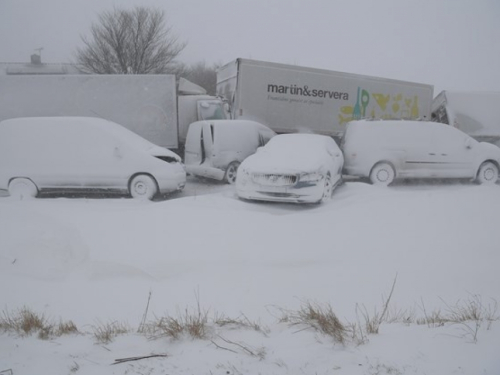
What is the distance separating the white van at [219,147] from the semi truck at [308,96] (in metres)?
2.07

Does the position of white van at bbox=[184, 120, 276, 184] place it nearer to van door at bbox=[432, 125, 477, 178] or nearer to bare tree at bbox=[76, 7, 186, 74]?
van door at bbox=[432, 125, 477, 178]

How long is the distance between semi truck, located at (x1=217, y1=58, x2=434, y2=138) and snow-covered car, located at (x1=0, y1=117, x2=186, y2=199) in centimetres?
505

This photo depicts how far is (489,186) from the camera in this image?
8.96 metres

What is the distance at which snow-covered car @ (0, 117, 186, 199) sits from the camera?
8.05m

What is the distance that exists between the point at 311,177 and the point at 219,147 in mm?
3364

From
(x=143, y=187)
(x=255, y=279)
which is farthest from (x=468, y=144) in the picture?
(x=143, y=187)

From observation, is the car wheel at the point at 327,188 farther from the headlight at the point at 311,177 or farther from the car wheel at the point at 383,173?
the car wheel at the point at 383,173

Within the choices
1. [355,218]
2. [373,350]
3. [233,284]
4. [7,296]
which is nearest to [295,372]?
[373,350]

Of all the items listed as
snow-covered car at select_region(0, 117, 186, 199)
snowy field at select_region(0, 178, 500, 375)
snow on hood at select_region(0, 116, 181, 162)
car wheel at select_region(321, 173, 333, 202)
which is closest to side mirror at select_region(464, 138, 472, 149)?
snowy field at select_region(0, 178, 500, 375)

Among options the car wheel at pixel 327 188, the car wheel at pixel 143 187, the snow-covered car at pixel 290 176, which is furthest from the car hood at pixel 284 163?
the car wheel at pixel 143 187

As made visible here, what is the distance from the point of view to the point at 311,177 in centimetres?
734

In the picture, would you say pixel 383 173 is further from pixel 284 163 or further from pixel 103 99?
pixel 103 99

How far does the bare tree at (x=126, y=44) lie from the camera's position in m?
24.9

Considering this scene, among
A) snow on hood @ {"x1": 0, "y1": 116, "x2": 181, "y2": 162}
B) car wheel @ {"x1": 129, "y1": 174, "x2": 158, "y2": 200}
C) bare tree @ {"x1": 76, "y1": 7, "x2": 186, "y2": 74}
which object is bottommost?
car wheel @ {"x1": 129, "y1": 174, "x2": 158, "y2": 200}
